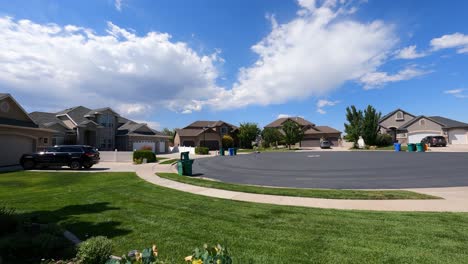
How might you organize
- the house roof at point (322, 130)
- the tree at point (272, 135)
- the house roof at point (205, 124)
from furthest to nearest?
the house roof at point (205, 124) → the house roof at point (322, 130) → the tree at point (272, 135)

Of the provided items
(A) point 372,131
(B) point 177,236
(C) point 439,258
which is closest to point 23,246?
(B) point 177,236

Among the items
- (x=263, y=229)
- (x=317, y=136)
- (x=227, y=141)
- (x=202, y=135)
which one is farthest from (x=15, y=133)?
(x=317, y=136)

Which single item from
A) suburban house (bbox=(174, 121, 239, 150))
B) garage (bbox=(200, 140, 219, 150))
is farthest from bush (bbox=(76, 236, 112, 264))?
garage (bbox=(200, 140, 219, 150))

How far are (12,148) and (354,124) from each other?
51215 mm

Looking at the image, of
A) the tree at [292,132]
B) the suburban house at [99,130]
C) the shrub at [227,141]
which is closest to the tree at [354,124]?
the tree at [292,132]

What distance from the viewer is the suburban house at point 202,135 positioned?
58.7m

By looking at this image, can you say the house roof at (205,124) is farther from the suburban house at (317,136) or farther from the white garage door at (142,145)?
the white garage door at (142,145)

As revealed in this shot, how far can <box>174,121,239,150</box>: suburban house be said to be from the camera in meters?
58.7

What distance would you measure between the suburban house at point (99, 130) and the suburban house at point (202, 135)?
430 inches

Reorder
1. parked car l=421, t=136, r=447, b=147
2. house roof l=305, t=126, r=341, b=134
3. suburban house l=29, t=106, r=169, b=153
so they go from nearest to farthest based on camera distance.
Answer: suburban house l=29, t=106, r=169, b=153 → parked car l=421, t=136, r=447, b=147 → house roof l=305, t=126, r=341, b=134

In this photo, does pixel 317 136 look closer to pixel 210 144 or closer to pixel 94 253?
pixel 210 144

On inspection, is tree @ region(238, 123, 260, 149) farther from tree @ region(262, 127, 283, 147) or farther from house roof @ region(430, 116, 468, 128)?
house roof @ region(430, 116, 468, 128)

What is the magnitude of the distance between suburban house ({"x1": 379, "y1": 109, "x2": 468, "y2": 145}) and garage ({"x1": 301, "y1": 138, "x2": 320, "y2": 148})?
1481 centimetres

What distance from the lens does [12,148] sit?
21.4 meters
